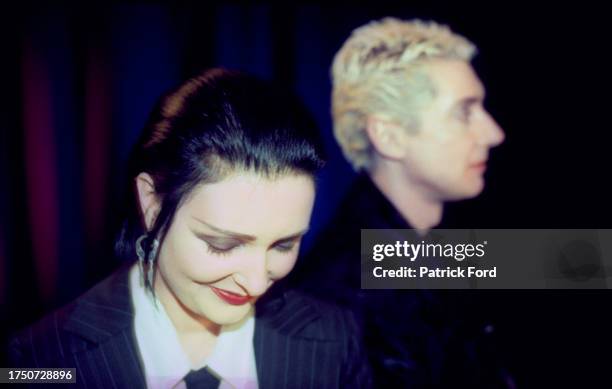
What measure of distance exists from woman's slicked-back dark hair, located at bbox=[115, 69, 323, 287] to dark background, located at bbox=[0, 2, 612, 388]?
0.40 metres

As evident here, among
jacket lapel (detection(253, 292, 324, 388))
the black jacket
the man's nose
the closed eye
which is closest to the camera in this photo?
the closed eye

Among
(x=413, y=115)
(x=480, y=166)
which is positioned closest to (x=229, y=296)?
(x=413, y=115)

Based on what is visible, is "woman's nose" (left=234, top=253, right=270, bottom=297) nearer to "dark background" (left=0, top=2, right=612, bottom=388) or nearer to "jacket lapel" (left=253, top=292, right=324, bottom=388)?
"jacket lapel" (left=253, top=292, right=324, bottom=388)

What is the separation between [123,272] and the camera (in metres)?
1.30

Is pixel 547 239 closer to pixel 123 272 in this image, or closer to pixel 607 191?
pixel 607 191

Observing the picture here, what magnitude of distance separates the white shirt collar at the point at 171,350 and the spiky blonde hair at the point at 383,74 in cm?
64

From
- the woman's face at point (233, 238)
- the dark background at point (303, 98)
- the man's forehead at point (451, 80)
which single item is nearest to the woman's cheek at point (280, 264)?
the woman's face at point (233, 238)

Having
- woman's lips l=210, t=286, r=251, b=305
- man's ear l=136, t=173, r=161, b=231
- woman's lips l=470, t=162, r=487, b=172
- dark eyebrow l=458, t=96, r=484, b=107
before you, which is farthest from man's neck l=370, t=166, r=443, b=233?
man's ear l=136, t=173, r=161, b=231

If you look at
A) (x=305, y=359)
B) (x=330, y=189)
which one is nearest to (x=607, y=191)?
(x=330, y=189)

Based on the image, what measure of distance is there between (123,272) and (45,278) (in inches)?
13.6

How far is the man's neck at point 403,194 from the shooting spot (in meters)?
1.58

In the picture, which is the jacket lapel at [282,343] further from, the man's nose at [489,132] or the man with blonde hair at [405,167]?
the man's nose at [489,132]

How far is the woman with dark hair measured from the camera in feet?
3.59

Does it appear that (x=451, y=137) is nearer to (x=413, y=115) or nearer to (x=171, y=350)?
(x=413, y=115)
